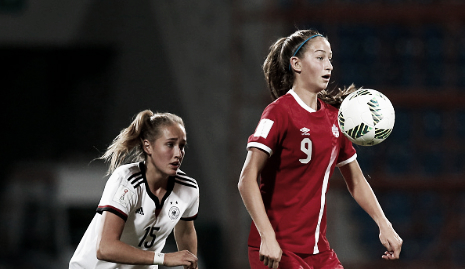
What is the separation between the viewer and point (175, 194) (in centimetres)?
264

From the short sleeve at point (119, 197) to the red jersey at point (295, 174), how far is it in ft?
1.81

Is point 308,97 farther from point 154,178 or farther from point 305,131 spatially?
point 154,178

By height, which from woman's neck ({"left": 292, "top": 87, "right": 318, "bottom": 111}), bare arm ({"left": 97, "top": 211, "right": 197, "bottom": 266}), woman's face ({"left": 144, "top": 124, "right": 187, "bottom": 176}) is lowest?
bare arm ({"left": 97, "top": 211, "right": 197, "bottom": 266})

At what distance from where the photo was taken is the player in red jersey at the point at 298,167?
2.31m

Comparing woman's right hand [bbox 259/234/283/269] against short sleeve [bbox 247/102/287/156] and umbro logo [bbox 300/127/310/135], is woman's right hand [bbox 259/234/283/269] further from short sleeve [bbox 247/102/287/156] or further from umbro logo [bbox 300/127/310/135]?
umbro logo [bbox 300/127/310/135]

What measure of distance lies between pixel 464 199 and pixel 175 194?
5661 millimetres

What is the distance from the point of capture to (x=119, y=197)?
243 cm

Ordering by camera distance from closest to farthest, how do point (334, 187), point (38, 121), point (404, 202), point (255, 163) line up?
1. point (255, 163)
2. point (334, 187)
3. point (404, 202)
4. point (38, 121)

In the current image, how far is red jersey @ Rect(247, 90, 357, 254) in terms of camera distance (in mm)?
2350

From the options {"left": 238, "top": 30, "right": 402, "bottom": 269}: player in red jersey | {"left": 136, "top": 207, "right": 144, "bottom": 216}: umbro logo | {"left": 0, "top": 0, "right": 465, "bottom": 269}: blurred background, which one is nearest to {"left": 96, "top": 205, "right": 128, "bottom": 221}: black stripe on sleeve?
{"left": 136, "top": 207, "right": 144, "bottom": 216}: umbro logo

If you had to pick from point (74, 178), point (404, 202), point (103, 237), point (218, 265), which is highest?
point (103, 237)

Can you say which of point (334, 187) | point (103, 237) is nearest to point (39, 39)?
point (334, 187)

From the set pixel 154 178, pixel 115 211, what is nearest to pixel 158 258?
pixel 115 211

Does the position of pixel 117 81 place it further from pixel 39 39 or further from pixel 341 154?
pixel 341 154
